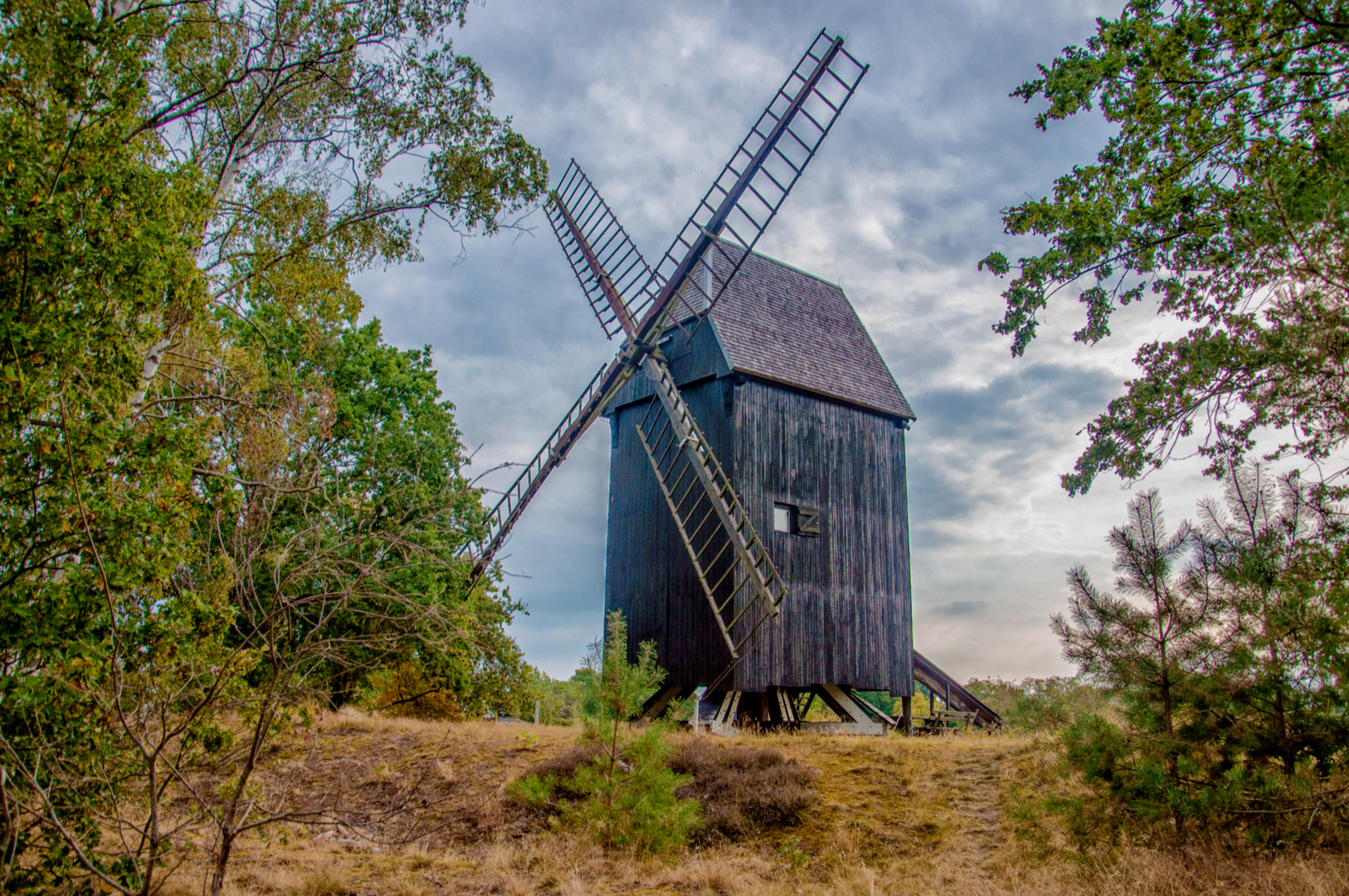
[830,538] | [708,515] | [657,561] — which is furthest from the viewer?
[657,561]

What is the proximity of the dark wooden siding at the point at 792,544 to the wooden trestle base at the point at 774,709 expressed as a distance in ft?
1.58

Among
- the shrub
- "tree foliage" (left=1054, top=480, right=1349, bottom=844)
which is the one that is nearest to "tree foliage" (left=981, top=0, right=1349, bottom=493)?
"tree foliage" (left=1054, top=480, right=1349, bottom=844)

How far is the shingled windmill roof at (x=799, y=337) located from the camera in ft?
53.1

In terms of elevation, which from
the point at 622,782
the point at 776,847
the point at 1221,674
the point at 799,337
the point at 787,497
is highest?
the point at 799,337

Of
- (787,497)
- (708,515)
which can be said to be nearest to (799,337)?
(787,497)

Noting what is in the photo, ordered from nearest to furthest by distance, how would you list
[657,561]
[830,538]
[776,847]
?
[776,847], [830,538], [657,561]

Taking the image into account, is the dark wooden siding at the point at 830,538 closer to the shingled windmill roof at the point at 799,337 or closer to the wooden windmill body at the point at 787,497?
the wooden windmill body at the point at 787,497

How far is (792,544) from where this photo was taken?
51.0ft

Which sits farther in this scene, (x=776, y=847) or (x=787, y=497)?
(x=787, y=497)

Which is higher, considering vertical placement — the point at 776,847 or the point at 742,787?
the point at 742,787

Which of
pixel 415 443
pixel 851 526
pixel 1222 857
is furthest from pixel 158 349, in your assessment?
pixel 851 526

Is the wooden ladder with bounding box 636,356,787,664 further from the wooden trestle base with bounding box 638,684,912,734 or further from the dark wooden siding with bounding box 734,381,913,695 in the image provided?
the wooden trestle base with bounding box 638,684,912,734

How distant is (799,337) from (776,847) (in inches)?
445

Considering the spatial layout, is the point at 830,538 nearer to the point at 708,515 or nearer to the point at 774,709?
the point at 708,515
